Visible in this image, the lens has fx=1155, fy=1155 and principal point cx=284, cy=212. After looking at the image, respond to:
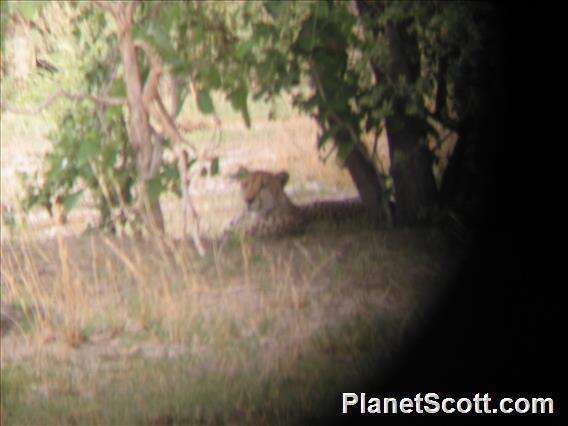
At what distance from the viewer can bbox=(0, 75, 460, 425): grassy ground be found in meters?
5.10

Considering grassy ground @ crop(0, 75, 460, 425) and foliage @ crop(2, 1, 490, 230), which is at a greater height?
foliage @ crop(2, 1, 490, 230)

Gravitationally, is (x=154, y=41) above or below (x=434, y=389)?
above

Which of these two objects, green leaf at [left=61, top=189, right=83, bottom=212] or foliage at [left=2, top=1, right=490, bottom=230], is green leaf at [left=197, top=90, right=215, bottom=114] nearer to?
foliage at [left=2, top=1, right=490, bottom=230]

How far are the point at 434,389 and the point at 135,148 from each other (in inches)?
123

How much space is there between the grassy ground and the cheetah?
0.53ft

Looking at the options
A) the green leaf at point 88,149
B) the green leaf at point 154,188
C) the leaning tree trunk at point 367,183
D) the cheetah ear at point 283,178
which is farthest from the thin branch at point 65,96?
the leaning tree trunk at point 367,183

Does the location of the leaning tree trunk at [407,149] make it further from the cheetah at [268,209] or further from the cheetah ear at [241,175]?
the cheetah ear at [241,175]

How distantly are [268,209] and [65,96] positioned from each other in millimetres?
1509

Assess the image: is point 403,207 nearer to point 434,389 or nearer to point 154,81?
point 154,81

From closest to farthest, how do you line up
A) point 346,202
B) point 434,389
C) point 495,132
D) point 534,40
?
point 434,389 < point 534,40 < point 495,132 < point 346,202

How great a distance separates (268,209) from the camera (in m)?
7.67

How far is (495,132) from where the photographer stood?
6945 millimetres

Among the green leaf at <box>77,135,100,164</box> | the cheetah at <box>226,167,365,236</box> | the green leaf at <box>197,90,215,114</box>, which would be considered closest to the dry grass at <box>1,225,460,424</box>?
the cheetah at <box>226,167,365,236</box>

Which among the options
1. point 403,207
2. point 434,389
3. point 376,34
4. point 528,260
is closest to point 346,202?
point 403,207
